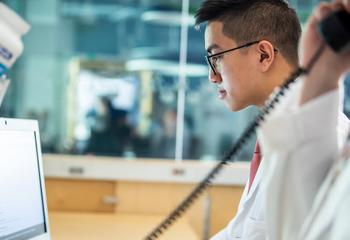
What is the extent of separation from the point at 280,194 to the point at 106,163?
1.60 m

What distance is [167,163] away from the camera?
87.7 inches

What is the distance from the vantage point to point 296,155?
655 mm

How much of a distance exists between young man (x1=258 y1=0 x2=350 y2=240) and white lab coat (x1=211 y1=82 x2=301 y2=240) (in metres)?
0.44

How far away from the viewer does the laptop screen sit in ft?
3.54

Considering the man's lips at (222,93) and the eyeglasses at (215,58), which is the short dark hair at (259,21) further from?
the man's lips at (222,93)

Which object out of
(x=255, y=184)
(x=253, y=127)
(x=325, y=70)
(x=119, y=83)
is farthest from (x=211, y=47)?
(x=119, y=83)

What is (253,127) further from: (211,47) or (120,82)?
(120,82)

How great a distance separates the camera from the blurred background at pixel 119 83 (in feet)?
16.0

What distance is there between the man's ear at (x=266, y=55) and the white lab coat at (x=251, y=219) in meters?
0.27

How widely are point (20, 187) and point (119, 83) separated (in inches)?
156

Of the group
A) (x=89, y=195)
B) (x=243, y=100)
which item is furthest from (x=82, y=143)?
(x=243, y=100)

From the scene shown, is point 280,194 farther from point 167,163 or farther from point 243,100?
point 167,163

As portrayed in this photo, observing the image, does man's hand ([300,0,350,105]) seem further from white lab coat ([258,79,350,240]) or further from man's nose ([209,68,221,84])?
man's nose ([209,68,221,84])

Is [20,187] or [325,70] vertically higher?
[325,70]
